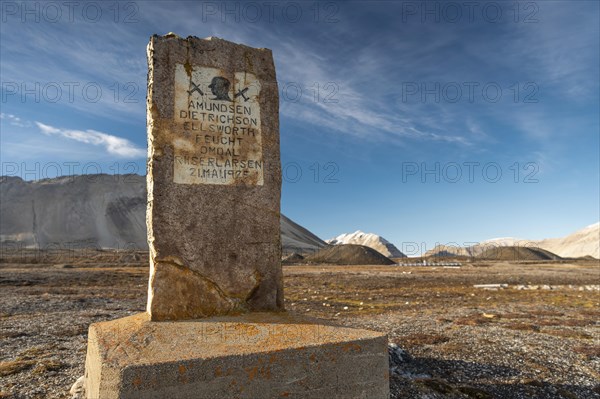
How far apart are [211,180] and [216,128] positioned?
32.0 inches

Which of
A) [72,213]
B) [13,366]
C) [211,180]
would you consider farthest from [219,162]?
[72,213]

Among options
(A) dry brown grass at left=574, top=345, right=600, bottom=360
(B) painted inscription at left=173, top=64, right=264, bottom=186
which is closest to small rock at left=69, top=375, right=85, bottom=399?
(B) painted inscription at left=173, top=64, right=264, bottom=186

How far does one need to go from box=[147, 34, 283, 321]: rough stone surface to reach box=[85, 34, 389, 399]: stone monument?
15 millimetres

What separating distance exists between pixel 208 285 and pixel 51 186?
16239 centimetres

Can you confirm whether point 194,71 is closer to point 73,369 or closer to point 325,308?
point 73,369

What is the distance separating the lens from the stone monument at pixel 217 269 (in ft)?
15.4

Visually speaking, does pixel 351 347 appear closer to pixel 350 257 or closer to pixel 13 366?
pixel 13 366

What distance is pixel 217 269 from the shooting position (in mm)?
6051

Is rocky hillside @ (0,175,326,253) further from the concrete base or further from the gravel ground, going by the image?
the concrete base

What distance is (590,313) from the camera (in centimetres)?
1880

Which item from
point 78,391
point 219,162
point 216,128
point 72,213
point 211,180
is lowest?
point 78,391

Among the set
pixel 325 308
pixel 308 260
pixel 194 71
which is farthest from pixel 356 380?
pixel 308 260

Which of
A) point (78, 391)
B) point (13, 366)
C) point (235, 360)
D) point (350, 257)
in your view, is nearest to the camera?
point (235, 360)

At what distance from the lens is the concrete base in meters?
4.46
